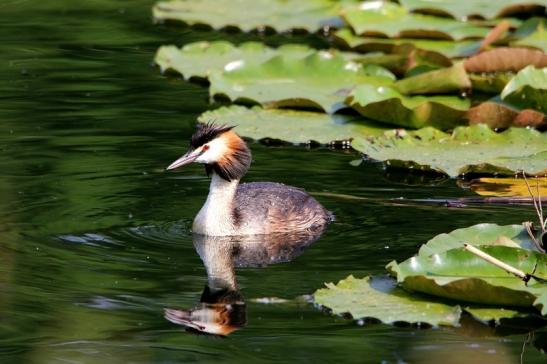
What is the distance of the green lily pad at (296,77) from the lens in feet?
35.1

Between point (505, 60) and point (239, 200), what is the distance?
3.30 meters

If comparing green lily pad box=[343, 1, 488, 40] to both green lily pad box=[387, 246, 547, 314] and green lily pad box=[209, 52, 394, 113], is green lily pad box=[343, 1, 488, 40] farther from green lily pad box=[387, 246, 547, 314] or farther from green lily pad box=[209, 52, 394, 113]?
green lily pad box=[387, 246, 547, 314]

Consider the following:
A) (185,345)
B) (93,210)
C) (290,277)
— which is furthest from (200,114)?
(185,345)

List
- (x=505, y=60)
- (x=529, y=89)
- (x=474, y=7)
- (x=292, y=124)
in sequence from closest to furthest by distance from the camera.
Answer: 1. (x=529, y=89)
2. (x=292, y=124)
3. (x=505, y=60)
4. (x=474, y=7)

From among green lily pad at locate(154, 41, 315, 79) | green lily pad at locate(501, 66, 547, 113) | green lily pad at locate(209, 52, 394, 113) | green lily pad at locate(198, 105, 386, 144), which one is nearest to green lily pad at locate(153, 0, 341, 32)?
green lily pad at locate(154, 41, 315, 79)

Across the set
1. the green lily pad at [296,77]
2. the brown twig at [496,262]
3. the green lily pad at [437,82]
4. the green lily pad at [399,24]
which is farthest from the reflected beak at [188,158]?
the green lily pad at [399,24]

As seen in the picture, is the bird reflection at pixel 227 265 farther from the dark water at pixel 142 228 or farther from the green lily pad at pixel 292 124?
the green lily pad at pixel 292 124

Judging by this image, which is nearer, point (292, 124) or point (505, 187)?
point (505, 187)

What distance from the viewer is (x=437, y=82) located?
1038 cm

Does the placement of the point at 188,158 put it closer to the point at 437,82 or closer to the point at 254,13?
the point at 437,82

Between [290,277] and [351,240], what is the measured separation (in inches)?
34.0

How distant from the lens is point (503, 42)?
11.8 m

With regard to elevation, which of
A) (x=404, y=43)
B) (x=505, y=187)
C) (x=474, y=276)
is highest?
(x=404, y=43)

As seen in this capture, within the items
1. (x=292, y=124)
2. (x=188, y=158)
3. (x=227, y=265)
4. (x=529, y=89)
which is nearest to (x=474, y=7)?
(x=529, y=89)
